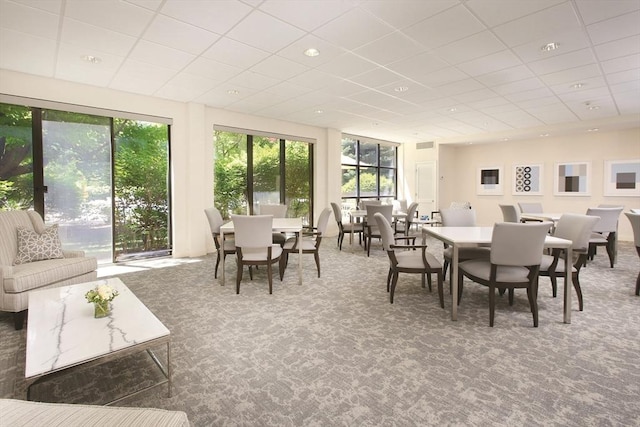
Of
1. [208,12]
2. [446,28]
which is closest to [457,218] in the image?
[446,28]

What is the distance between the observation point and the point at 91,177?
5086 mm

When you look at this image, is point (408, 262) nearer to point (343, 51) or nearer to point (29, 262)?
point (343, 51)

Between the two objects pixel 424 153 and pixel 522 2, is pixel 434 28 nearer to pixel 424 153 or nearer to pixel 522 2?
pixel 522 2

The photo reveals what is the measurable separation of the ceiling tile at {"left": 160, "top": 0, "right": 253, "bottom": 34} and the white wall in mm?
8242

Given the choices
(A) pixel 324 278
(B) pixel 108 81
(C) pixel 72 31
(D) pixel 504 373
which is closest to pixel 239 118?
(B) pixel 108 81

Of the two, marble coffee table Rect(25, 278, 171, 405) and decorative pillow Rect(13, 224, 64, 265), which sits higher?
decorative pillow Rect(13, 224, 64, 265)

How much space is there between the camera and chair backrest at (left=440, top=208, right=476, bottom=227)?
14.1 ft

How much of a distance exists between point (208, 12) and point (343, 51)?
4.89 feet

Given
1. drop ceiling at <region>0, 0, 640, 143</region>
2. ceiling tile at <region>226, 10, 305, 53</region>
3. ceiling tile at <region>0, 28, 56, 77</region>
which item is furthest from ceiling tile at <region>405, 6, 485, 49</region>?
ceiling tile at <region>0, 28, 56, 77</region>

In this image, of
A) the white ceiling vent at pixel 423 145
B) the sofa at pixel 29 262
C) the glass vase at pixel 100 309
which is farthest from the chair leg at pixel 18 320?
the white ceiling vent at pixel 423 145

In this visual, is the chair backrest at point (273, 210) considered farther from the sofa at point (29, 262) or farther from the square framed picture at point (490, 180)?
the square framed picture at point (490, 180)

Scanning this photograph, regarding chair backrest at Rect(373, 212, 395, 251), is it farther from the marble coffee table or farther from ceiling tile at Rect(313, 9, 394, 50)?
the marble coffee table

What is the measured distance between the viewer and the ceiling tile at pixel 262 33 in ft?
9.79

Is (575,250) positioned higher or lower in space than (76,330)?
higher
